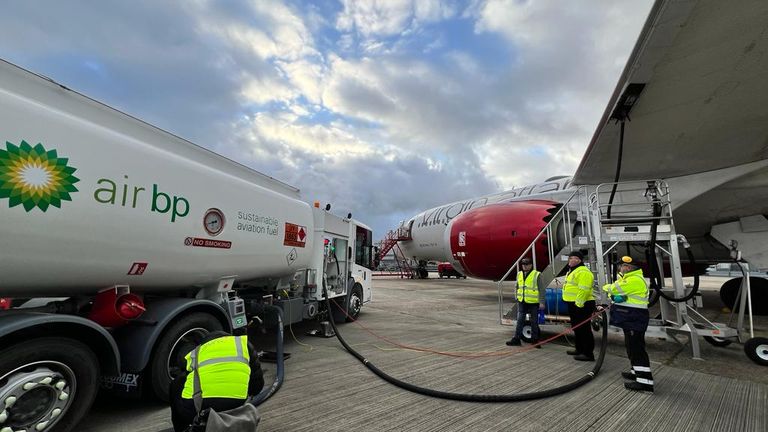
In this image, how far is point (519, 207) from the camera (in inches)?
453

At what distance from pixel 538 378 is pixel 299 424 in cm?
318

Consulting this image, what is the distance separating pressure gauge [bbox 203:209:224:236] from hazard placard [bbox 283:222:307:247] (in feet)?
4.98

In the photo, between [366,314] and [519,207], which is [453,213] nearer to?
[519,207]

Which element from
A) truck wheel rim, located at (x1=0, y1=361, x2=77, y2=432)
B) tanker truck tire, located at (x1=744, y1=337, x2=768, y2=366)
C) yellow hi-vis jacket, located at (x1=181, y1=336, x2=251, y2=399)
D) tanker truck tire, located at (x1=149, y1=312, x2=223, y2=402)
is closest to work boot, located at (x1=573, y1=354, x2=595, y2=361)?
tanker truck tire, located at (x1=744, y1=337, x2=768, y2=366)

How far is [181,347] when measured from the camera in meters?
4.18

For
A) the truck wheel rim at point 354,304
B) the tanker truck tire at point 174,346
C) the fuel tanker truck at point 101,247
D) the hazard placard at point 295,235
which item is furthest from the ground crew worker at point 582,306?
the tanker truck tire at point 174,346

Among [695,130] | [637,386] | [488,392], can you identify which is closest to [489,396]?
[488,392]

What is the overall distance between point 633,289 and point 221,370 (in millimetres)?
4965

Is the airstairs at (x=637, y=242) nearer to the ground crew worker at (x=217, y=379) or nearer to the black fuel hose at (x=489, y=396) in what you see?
the black fuel hose at (x=489, y=396)

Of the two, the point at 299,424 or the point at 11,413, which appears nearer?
the point at 11,413

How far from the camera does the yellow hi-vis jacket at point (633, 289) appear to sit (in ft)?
15.4

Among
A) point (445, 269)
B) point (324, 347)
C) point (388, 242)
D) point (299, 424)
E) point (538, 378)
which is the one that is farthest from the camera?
point (445, 269)

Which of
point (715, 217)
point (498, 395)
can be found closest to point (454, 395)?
point (498, 395)

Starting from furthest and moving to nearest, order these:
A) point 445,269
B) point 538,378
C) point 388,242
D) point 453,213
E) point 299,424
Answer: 1. point 445,269
2. point 388,242
3. point 453,213
4. point 538,378
5. point 299,424
